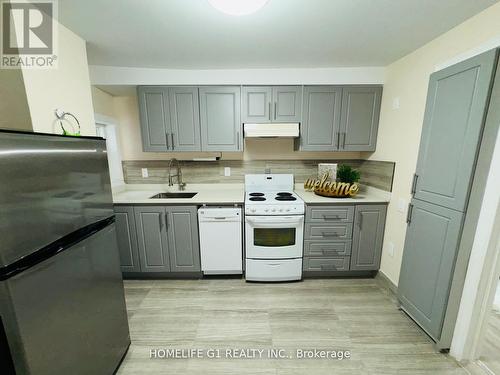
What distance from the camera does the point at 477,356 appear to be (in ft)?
4.63

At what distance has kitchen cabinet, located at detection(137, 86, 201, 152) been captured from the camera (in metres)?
2.25

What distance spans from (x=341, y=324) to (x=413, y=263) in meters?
0.79

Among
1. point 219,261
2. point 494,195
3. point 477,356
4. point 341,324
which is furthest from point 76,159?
point 477,356

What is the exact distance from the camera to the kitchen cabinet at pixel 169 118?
2.25 metres

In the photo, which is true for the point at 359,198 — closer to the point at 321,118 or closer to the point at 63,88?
the point at 321,118

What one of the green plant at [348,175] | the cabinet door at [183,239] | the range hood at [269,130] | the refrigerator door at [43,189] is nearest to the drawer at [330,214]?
the green plant at [348,175]

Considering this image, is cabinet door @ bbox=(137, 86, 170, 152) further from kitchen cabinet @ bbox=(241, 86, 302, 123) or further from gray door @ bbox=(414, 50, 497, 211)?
gray door @ bbox=(414, 50, 497, 211)

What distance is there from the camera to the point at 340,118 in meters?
2.33

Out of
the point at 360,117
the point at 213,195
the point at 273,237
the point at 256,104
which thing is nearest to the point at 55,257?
the point at 213,195

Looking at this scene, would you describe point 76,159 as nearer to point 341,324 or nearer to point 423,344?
point 341,324

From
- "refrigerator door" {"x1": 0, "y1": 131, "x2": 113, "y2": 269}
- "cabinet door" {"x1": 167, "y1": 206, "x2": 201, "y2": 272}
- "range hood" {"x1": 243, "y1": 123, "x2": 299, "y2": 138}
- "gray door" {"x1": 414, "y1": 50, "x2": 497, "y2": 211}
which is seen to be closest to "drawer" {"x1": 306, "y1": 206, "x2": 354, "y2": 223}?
"gray door" {"x1": 414, "y1": 50, "x2": 497, "y2": 211}

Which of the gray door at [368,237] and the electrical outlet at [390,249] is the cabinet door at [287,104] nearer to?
the gray door at [368,237]

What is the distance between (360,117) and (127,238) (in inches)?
116

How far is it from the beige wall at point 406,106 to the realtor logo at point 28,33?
109 inches
